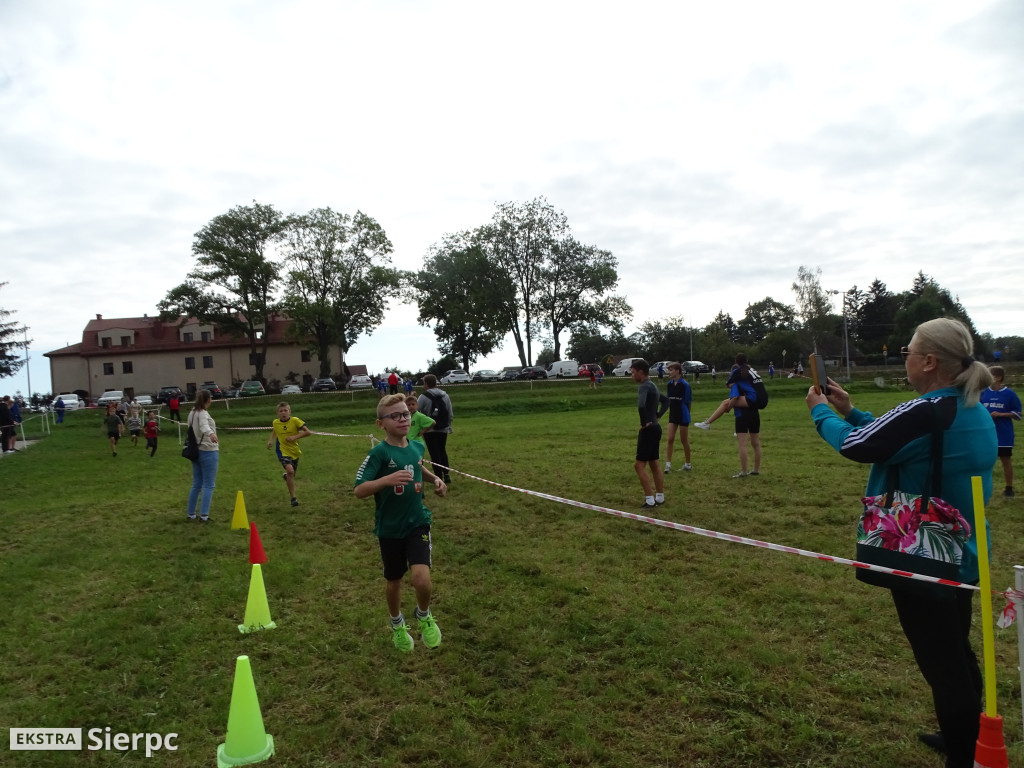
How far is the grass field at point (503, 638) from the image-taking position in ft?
11.7

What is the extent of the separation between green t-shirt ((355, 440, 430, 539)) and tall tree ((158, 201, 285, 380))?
53.9 meters

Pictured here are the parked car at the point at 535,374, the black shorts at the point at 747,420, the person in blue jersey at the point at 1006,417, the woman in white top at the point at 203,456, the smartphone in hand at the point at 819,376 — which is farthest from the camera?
the parked car at the point at 535,374

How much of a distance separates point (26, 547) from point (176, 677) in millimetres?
5404

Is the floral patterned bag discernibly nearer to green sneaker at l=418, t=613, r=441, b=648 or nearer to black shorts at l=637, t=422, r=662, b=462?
green sneaker at l=418, t=613, r=441, b=648

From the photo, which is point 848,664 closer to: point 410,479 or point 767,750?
point 767,750

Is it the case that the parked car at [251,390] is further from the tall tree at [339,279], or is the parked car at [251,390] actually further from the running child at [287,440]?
the running child at [287,440]

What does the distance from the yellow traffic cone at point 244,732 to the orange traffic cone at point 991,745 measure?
349 cm

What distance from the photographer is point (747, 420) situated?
34.2 feet

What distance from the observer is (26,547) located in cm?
809

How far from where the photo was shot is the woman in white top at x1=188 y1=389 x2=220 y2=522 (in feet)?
29.9

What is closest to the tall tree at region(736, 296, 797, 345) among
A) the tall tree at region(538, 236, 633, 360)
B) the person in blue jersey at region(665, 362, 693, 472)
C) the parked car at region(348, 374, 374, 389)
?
the tall tree at region(538, 236, 633, 360)

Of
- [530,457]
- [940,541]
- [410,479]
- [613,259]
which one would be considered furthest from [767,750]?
[613,259]

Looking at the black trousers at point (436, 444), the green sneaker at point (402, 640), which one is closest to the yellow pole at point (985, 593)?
the green sneaker at point (402, 640)

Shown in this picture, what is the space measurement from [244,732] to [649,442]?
615cm
